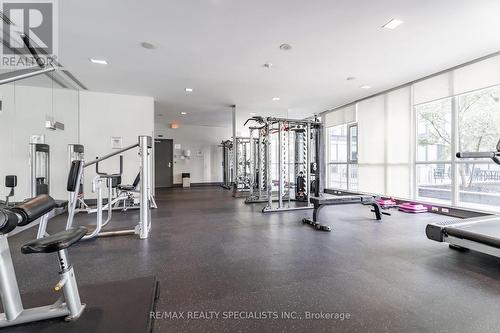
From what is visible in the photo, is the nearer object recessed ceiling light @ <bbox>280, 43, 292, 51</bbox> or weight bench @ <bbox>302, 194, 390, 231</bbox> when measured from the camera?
recessed ceiling light @ <bbox>280, 43, 292, 51</bbox>

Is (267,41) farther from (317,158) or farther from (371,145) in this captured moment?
(371,145)

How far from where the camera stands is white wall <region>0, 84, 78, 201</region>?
358 cm

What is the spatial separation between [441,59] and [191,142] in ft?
29.6

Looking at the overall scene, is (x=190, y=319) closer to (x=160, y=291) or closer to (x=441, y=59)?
(x=160, y=291)

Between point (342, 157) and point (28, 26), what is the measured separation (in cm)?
785

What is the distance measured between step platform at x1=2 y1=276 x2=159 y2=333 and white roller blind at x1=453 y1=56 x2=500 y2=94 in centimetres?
592

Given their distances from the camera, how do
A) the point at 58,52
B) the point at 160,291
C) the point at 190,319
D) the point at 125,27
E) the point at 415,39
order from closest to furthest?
the point at 190,319, the point at 160,291, the point at 125,27, the point at 415,39, the point at 58,52

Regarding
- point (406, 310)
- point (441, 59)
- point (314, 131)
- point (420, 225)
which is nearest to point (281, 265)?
point (406, 310)

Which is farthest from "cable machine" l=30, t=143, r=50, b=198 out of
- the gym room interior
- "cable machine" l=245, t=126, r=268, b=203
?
"cable machine" l=245, t=126, r=268, b=203

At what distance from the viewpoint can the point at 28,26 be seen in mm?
3066

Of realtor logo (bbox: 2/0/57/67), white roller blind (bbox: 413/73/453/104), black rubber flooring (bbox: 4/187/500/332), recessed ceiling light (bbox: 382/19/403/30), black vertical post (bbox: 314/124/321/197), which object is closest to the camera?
black rubber flooring (bbox: 4/187/500/332)

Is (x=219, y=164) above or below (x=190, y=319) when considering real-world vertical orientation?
above

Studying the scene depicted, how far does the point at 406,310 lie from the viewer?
1.64 m

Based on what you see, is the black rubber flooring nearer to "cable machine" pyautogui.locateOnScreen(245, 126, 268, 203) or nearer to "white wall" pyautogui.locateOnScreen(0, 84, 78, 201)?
"white wall" pyautogui.locateOnScreen(0, 84, 78, 201)
